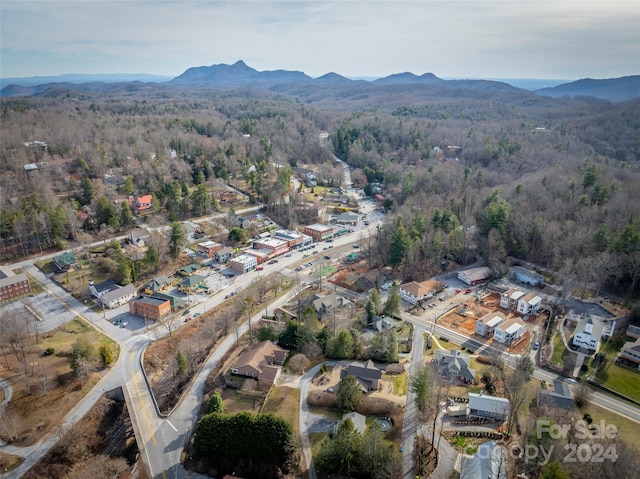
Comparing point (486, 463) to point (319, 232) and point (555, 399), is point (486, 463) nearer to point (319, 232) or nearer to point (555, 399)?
point (555, 399)

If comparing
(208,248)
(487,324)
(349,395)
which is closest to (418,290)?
(487,324)

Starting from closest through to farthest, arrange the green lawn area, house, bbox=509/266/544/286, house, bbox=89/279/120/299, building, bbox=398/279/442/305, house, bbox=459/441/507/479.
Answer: house, bbox=459/441/507/479 < the green lawn area < building, bbox=398/279/442/305 < house, bbox=89/279/120/299 < house, bbox=509/266/544/286

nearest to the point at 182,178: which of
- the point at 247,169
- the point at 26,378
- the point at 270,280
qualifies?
the point at 247,169

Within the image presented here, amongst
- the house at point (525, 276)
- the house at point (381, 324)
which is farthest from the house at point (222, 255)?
the house at point (525, 276)

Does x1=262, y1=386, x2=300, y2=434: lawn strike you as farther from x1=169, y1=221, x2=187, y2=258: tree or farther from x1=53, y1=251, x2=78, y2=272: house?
x1=53, y1=251, x2=78, y2=272: house

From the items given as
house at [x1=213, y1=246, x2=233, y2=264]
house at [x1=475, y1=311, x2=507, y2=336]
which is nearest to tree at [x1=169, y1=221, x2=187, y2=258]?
house at [x1=213, y1=246, x2=233, y2=264]

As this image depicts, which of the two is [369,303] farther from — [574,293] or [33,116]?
[33,116]

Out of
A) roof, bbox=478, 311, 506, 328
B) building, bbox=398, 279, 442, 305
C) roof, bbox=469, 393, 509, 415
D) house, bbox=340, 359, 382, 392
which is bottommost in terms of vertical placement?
building, bbox=398, 279, 442, 305
